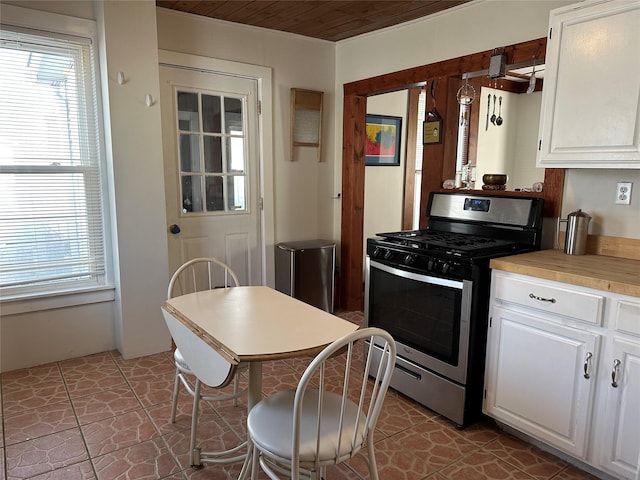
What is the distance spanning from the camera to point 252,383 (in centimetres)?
177

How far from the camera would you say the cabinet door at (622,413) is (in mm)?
1768

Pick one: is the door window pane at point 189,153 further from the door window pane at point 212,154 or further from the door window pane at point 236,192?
the door window pane at point 236,192

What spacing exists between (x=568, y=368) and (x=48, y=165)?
318 cm

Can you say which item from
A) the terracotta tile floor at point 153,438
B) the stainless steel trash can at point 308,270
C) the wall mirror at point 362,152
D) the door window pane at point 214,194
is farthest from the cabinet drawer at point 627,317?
the door window pane at point 214,194

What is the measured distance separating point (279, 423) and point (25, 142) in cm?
249

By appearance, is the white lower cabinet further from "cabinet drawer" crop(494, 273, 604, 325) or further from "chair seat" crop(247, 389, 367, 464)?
"chair seat" crop(247, 389, 367, 464)

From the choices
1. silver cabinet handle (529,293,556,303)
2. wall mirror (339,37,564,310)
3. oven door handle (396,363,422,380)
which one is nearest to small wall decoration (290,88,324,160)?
wall mirror (339,37,564,310)

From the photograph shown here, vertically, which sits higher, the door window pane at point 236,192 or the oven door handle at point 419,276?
the door window pane at point 236,192

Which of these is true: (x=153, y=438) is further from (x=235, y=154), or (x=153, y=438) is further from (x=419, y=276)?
(x=235, y=154)

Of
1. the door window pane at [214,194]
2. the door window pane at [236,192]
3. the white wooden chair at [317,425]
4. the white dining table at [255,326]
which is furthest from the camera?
the door window pane at [236,192]

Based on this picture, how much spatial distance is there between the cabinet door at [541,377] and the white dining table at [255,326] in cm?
94

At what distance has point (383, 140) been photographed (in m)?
4.59

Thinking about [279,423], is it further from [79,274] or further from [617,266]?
[79,274]

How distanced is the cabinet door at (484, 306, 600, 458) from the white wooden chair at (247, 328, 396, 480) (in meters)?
0.93
